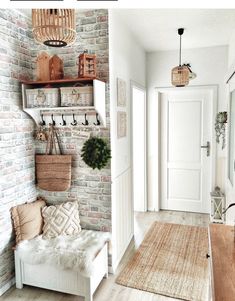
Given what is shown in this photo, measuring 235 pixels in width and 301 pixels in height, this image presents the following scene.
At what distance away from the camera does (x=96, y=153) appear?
261 cm

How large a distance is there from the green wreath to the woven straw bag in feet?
0.85

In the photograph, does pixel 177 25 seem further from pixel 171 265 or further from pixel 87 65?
pixel 171 265

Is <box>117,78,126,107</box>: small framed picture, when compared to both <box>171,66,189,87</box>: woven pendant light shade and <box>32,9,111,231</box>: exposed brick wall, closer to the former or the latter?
<box>32,9,111,231</box>: exposed brick wall

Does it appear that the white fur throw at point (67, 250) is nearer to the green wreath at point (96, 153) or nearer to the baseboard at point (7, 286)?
the baseboard at point (7, 286)

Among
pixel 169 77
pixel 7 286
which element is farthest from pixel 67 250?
pixel 169 77

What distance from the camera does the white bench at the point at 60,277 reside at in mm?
2354

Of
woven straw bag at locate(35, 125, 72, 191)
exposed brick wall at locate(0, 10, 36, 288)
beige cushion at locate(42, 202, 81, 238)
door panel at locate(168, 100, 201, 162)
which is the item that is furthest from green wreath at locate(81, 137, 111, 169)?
door panel at locate(168, 100, 201, 162)

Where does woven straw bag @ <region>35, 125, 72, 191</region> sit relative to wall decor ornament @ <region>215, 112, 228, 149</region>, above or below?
below

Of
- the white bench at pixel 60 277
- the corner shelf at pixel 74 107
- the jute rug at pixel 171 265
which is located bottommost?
the jute rug at pixel 171 265

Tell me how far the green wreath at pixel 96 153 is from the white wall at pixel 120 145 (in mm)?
144

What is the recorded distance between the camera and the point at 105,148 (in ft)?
8.65

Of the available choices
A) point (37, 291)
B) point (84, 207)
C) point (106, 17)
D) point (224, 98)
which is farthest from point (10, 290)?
point (224, 98)

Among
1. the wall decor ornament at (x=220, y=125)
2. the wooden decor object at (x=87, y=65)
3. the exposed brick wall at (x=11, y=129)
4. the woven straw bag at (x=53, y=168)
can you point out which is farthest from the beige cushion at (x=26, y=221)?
the wall decor ornament at (x=220, y=125)

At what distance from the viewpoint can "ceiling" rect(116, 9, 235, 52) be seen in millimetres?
2855
